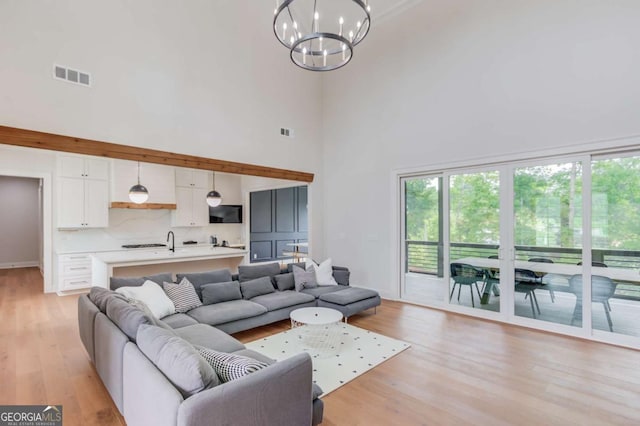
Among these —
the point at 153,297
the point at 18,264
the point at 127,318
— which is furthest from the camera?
the point at 18,264

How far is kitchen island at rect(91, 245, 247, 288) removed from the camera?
4.55 metres

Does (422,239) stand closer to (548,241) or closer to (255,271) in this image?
(548,241)

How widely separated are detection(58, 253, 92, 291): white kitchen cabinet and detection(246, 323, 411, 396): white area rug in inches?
180

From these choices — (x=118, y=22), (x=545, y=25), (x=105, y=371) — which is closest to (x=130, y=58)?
(x=118, y=22)

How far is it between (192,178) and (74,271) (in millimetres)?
2910

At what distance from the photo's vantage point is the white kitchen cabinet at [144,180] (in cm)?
645

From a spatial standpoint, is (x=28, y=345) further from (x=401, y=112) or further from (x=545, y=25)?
(x=545, y=25)

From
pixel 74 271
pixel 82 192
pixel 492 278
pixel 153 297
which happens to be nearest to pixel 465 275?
pixel 492 278

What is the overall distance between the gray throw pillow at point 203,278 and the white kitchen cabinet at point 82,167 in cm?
387

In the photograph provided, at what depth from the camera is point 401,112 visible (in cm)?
554

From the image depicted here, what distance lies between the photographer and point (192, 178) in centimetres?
724

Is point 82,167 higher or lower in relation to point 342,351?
higher

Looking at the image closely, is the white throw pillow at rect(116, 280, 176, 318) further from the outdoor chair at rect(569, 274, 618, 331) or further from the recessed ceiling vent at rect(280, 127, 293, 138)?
the outdoor chair at rect(569, 274, 618, 331)

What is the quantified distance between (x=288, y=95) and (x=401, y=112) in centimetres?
227
